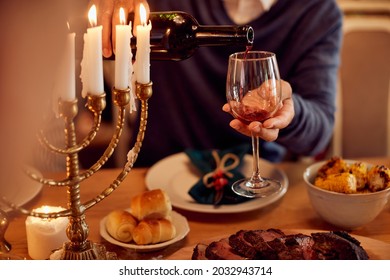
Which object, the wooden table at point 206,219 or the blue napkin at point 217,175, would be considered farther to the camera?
the blue napkin at point 217,175

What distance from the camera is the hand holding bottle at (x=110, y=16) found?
2.54 feet

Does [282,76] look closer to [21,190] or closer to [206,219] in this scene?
[206,219]

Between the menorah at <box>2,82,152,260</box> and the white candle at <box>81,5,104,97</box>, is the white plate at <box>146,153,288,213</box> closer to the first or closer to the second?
the menorah at <box>2,82,152,260</box>

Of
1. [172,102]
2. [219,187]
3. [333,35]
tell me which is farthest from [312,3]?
[219,187]

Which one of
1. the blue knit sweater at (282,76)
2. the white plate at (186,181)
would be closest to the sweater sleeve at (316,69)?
the blue knit sweater at (282,76)

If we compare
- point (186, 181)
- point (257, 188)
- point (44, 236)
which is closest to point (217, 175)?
point (186, 181)

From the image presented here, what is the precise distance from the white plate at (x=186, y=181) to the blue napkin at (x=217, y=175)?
0.05ft

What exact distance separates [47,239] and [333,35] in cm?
80

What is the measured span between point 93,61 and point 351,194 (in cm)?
42

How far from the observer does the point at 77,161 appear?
0.68 metres

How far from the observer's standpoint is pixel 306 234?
0.77m

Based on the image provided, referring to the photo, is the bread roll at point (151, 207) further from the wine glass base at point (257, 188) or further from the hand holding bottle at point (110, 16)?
the hand holding bottle at point (110, 16)

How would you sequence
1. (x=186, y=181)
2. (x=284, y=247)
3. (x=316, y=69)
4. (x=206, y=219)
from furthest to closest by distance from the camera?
(x=316, y=69)
(x=186, y=181)
(x=206, y=219)
(x=284, y=247)

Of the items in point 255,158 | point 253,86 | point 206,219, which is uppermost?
point 253,86
